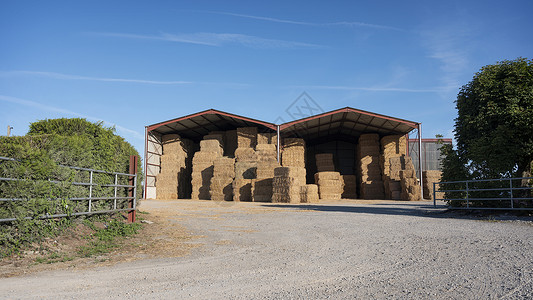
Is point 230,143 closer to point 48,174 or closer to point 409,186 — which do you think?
point 409,186

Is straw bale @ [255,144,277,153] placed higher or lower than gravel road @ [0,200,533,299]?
higher

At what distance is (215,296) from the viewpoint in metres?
4.14

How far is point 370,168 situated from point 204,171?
15.0m

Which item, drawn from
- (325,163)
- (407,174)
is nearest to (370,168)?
(325,163)

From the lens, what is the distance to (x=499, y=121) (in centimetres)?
1296

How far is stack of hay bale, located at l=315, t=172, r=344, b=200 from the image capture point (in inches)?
1162

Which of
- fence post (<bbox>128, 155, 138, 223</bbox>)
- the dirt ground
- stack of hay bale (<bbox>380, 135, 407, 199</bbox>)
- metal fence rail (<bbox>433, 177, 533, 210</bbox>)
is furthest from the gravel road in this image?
stack of hay bale (<bbox>380, 135, 407, 199</bbox>)

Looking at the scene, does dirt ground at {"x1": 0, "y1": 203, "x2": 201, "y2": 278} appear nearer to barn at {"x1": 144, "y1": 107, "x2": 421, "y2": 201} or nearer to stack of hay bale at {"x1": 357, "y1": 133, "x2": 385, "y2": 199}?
barn at {"x1": 144, "y1": 107, "x2": 421, "y2": 201}

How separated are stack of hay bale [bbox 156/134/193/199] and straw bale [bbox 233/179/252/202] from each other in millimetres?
7587

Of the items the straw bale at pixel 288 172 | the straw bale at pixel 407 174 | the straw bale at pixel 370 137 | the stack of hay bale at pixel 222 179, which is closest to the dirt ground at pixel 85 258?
the straw bale at pixel 288 172

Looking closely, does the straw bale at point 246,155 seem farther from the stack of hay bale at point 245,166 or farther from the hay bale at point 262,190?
the hay bale at point 262,190

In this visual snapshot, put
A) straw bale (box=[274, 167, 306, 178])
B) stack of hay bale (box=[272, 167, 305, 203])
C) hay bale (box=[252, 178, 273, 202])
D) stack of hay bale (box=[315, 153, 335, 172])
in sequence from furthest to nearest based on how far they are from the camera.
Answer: stack of hay bale (box=[315, 153, 335, 172])
hay bale (box=[252, 178, 273, 202])
straw bale (box=[274, 167, 306, 178])
stack of hay bale (box=[272, 167, 305, 203])

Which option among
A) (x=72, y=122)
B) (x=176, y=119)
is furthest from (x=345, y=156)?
(x=72, y=122)

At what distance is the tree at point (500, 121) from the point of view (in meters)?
12.4
